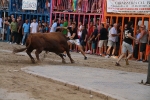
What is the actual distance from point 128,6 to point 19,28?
11.2m

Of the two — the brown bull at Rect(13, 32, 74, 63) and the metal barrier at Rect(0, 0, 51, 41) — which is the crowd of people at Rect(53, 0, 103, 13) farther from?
the brown bull at Rect(13, 32, 74, 63)

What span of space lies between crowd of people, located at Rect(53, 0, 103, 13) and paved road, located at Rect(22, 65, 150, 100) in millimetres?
11695

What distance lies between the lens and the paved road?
11516mm

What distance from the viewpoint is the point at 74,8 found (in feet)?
101

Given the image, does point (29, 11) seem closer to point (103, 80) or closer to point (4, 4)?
point (4, 4)

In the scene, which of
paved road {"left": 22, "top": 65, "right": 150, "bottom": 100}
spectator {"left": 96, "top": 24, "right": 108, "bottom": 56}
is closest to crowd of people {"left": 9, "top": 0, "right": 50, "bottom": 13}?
spectator {"left": 96, "top": 24, "right": 108, "bottom": 56}

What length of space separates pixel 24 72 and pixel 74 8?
1535 centimetres

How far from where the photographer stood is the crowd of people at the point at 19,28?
108 ft

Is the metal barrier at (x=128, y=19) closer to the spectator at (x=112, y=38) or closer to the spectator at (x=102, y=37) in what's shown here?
the spectator at (x=112, y=38)

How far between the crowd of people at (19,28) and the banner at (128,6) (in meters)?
6.20

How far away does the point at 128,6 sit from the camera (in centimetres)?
2592

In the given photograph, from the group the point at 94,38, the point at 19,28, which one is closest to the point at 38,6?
the point at 19,28

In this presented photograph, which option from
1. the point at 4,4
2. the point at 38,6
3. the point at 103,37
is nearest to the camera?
the point at 103,37

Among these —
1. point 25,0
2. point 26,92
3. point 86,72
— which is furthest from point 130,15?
point 26,92
